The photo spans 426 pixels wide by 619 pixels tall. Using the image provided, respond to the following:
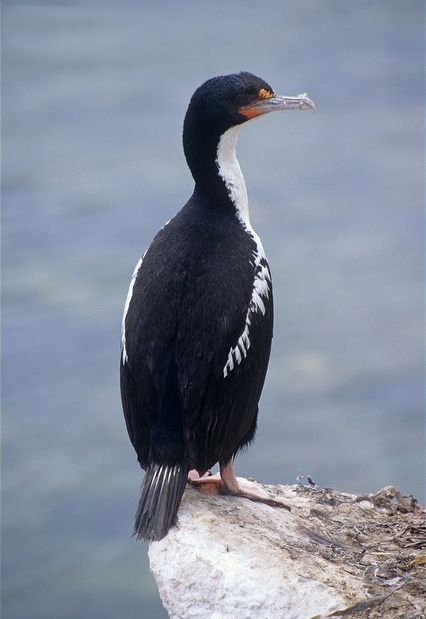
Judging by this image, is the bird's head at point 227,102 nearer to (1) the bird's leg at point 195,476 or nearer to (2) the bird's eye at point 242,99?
(2) the bird's eye at point 242,99

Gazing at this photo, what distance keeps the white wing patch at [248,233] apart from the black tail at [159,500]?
416 millimetres

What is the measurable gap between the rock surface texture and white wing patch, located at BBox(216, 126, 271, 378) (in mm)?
583

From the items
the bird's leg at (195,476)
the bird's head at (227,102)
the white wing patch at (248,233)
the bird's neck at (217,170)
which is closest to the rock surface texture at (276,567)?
the bird's leg at (195,476)

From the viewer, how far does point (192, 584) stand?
389 centimetres

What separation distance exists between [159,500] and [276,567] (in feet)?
1.61

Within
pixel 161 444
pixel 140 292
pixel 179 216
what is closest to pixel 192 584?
pixel 161 444

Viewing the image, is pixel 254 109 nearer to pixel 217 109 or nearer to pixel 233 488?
pixel 217 109

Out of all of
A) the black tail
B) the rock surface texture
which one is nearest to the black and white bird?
the black tail

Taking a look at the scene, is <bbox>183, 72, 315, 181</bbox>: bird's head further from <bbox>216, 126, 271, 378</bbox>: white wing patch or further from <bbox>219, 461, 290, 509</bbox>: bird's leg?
<bbox>219, 461, 290, 509</bbox>: bird's leg

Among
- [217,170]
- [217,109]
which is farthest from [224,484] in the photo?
[217,109]

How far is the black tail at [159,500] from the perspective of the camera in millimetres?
4070

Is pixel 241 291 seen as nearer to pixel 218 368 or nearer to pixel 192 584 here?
pixel 218 368

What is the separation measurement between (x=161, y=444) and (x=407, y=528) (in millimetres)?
1201

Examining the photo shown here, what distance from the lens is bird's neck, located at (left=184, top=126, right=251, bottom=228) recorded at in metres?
4.49
